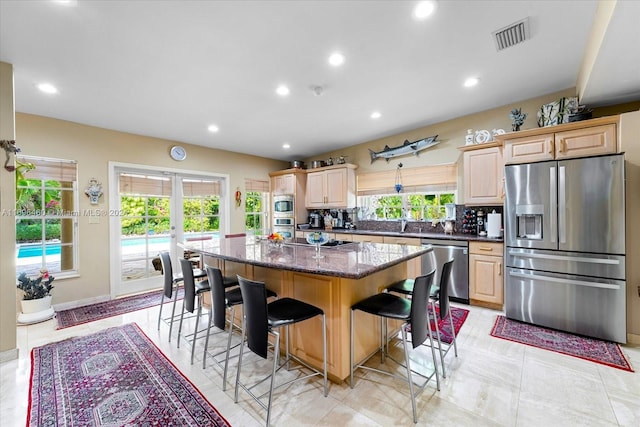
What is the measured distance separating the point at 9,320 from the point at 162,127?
278 cm

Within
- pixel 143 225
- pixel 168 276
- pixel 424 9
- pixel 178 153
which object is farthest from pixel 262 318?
pixel 178 153

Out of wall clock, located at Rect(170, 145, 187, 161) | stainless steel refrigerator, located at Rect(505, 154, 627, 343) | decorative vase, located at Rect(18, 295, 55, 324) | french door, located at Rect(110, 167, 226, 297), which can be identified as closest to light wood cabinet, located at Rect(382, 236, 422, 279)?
stainless steel refrigerator, located at Rect(505, 154, 627, 343)

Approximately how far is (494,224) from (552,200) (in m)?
0.84

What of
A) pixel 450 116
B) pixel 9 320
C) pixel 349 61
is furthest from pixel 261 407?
pixel 450 116

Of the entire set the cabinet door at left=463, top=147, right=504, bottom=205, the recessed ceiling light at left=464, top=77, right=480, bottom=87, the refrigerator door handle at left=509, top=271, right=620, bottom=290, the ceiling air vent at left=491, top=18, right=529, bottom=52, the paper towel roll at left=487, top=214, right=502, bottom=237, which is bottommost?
the refrigerator door handle at left=509, top=271, right=620, bottom=290

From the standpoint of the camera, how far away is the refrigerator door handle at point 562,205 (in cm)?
273

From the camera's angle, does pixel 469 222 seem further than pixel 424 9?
Yes

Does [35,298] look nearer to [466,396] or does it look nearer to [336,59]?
[336,59]

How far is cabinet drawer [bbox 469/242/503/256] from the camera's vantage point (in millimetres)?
3297

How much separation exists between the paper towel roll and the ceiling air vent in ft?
6.83

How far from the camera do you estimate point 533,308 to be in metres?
2.91

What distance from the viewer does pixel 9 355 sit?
2354mm

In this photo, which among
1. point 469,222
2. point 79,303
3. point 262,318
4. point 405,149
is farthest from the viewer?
point 405,149

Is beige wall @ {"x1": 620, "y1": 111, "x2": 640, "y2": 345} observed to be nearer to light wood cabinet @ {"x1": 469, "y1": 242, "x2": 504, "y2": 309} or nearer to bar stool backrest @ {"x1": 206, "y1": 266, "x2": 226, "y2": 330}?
light wood cabinet @ {"x1": 469, "y1": 242, "x2": 504, "y2": 309}
